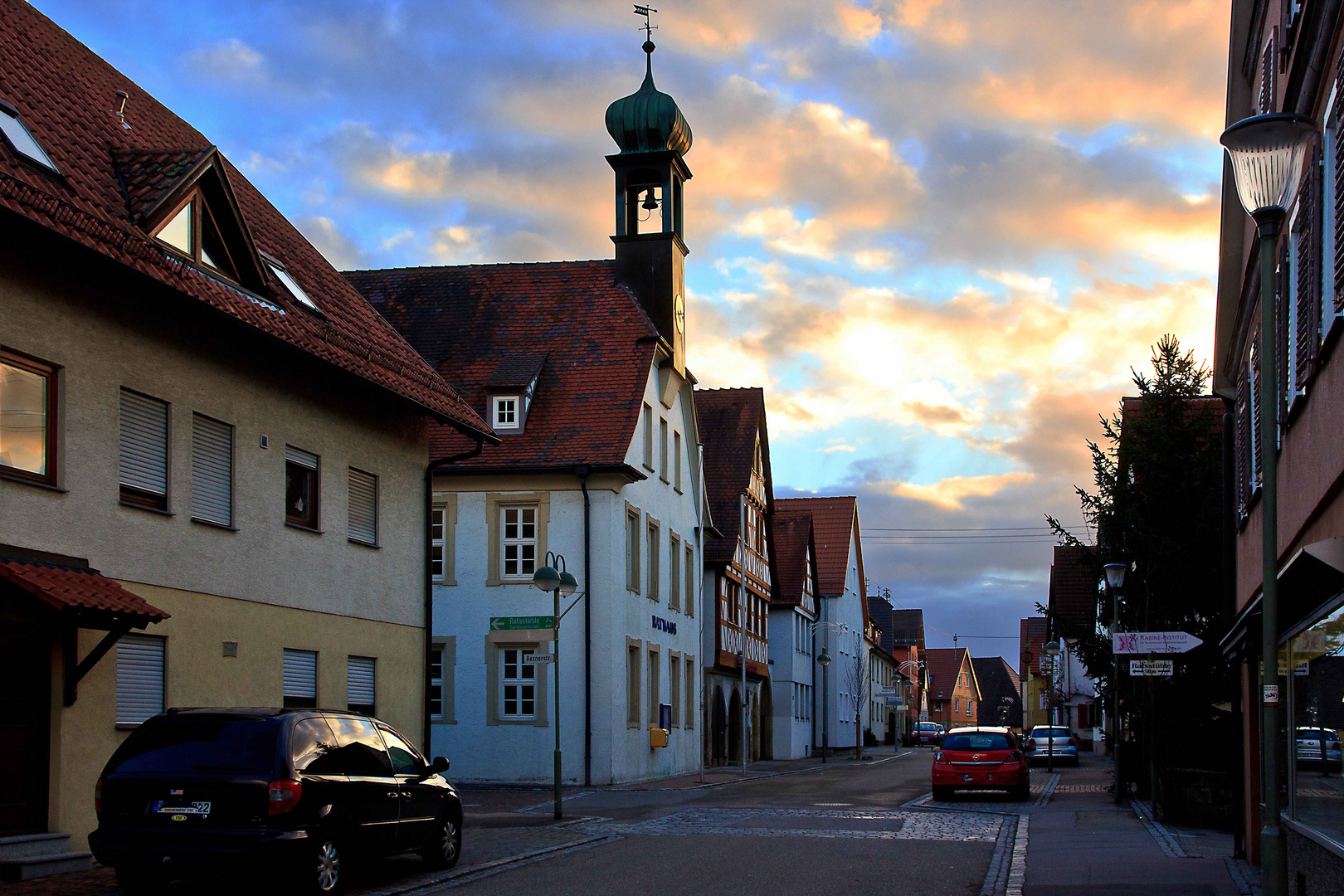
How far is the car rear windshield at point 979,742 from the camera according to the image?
93.1 feet

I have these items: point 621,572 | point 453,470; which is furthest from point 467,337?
point 621,572

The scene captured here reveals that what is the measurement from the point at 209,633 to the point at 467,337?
20668mm

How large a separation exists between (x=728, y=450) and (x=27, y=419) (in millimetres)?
36362

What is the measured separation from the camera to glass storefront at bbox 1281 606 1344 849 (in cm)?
897

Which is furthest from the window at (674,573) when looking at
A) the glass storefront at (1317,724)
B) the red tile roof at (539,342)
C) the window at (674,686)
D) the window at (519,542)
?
the glass storefront at (1317,724)

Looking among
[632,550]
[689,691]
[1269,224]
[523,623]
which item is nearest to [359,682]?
[523,623]

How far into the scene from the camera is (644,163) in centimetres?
3941

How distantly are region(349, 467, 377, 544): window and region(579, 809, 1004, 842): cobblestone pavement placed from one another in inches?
212

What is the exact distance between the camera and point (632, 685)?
35.2 m

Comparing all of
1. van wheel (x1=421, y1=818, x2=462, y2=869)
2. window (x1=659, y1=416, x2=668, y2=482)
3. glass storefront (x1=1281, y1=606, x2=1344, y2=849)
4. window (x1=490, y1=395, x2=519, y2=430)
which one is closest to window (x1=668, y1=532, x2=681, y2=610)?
window (x1=659, y1=416, x2=668, y2=482)

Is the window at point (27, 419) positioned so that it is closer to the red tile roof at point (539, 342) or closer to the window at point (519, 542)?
the red tile roof at point (539, 342)

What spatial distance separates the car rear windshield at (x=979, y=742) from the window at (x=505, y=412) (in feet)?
41.6

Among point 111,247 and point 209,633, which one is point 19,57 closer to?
point 111,247

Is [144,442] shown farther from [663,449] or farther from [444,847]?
[663,449]
